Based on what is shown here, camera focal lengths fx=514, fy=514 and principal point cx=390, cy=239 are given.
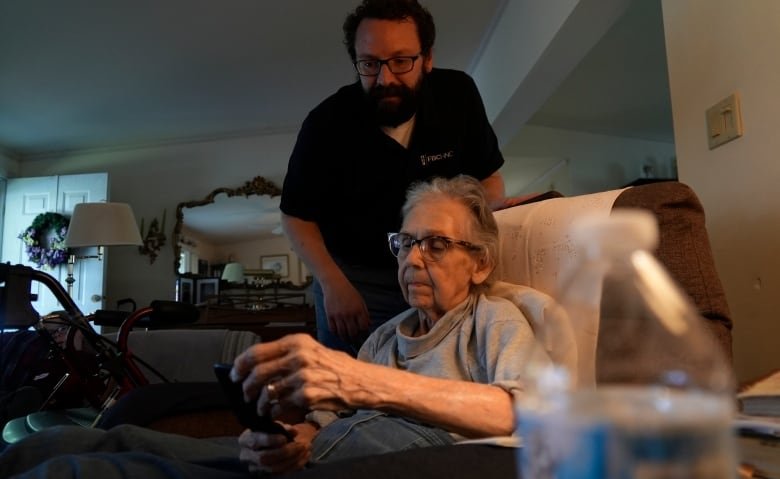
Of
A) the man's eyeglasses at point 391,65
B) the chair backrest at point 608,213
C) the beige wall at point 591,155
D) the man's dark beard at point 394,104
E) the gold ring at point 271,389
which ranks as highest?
the beige wall at point 591,155

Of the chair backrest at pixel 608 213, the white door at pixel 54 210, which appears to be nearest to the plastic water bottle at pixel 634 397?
the chair backrest at pixel 608 213

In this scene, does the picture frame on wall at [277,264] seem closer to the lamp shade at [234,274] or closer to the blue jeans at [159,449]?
the lamp shade at [234,274]

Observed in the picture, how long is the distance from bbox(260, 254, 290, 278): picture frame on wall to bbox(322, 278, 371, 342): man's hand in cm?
292

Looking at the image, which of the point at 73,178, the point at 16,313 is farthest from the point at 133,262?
the point at 16,313

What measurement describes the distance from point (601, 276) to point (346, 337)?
1003 millimetres

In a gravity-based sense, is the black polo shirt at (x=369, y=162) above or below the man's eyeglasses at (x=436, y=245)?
above

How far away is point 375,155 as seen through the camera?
1.43m

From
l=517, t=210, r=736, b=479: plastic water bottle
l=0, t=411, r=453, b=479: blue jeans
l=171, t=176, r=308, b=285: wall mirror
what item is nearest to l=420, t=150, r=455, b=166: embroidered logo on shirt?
l=0, t=411, r=453, b=479: blue jeans

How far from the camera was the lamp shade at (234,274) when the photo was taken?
4.16 metres

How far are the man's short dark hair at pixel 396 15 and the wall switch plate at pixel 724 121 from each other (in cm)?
74

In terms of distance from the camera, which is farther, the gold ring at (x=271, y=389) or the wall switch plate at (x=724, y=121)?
the wall switch plate at (x=724, y=121)

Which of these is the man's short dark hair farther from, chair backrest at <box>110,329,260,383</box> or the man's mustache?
chair backrest at <box>110,329,260,383</box>

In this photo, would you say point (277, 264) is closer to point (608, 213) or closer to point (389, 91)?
point (389, 91)

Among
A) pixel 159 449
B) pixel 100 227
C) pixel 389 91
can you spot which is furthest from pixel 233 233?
pixel 159 449
